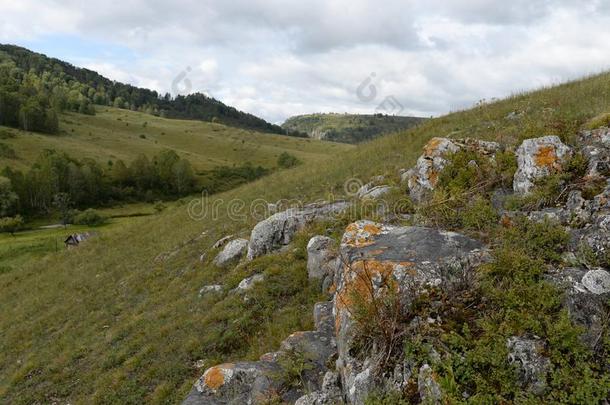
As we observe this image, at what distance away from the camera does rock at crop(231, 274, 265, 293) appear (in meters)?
12.1

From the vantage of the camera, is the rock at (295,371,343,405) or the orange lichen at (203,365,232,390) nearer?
the rock at (295,371,343,405)

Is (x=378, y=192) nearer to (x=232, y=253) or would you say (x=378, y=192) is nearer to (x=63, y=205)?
(x=232, y=253)

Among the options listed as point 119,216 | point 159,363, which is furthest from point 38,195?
point 159,363

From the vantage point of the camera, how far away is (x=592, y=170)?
7.61m

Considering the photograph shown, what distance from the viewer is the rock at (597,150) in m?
7.55

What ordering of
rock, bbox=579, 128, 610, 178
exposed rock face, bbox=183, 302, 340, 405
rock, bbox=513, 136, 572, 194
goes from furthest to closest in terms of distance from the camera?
rock, bbox=513, 136, 572, 194
rock, bbox=579, 128, 610, 178
exposed rock face, bbox=183, 302, 340, 405

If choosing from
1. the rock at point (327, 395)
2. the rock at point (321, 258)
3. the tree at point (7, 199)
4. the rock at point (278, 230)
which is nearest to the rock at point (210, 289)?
the rock at point (278, 230)

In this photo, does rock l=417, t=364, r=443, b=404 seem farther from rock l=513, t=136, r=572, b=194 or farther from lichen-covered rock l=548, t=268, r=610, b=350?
rock l=513, t=136, r=572, b=194

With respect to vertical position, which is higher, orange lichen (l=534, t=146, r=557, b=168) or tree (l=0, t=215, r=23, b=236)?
orange lichen (l=534, t=146, r=557, b=168)

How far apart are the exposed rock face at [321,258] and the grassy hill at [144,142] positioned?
370 feet

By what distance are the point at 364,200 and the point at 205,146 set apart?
153880 mm

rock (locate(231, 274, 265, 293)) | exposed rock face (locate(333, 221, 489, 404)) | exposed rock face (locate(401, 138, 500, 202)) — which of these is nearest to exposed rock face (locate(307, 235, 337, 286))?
rock (locate(231, 274, 265, 293))

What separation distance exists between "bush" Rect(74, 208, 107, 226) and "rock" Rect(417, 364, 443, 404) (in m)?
92.6

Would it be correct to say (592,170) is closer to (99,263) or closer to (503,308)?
(503,308)
